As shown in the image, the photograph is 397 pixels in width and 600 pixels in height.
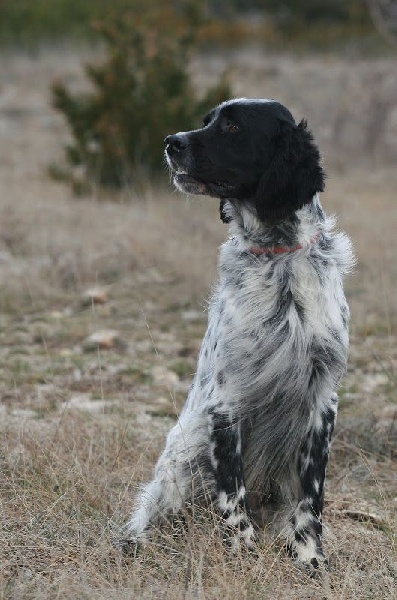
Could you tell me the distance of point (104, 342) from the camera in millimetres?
6109

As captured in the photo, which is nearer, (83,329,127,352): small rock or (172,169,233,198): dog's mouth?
(172,169,233,198): dog's mouth

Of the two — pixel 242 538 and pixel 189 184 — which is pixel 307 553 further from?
pixel 189 184

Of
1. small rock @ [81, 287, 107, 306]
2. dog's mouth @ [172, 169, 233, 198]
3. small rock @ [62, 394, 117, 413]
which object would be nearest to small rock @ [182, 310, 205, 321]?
small rock @ [81, 287, 107, 306]

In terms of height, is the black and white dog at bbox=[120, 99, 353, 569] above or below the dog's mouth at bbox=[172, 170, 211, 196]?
below

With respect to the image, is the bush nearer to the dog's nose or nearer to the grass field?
the grass field

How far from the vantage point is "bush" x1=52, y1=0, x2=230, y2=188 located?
1009 centimetres

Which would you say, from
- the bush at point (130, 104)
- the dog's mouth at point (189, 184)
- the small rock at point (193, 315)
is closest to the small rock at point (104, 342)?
the small rock at point (193, 315)

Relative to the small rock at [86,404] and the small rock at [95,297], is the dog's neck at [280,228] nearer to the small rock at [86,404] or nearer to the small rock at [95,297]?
the small rock at [86,404]

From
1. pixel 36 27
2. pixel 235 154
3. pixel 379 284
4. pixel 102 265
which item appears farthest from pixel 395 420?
pixel 36 27

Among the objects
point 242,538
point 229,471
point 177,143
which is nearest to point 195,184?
point 177,143

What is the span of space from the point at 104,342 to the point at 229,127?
2.61m

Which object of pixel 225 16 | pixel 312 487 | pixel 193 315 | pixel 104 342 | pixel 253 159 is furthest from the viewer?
pixel 225 16

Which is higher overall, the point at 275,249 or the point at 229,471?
the point at 275,249

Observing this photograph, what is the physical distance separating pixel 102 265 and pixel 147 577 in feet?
14.6
